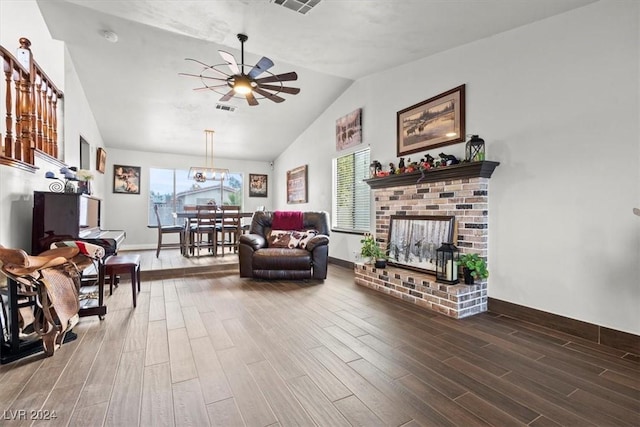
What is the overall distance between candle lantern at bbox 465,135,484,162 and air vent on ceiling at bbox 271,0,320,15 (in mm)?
2037

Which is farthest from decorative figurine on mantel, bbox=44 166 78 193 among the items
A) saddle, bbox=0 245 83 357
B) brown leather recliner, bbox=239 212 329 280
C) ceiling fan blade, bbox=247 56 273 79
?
ceiling fan blade, bbox=247 56 273 79

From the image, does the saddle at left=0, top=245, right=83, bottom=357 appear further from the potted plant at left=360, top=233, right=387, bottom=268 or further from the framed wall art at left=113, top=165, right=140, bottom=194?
the framed wall art at left=113, top=165, right=140, bottom=194

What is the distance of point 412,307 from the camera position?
3.15 meters

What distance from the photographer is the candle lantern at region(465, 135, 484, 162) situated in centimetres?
301

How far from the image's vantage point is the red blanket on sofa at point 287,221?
4832 millimetres

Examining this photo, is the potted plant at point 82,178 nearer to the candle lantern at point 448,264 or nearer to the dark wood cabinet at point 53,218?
the dark wood cabinet at point 53,218

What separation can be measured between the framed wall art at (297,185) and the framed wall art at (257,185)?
56.1 inches

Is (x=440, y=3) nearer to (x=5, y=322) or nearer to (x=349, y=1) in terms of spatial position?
(x=349, y=1)

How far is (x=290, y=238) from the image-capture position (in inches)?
181

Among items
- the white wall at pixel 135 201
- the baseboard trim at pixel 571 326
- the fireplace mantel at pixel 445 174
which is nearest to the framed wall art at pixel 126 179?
the white wall at pixel 135 201

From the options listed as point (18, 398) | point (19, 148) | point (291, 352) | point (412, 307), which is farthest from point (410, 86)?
point (18, 398)

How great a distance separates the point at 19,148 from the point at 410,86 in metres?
4.40

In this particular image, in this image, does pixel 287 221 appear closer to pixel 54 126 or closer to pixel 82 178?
pixel 82 178

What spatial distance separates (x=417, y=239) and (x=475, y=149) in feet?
4.18
